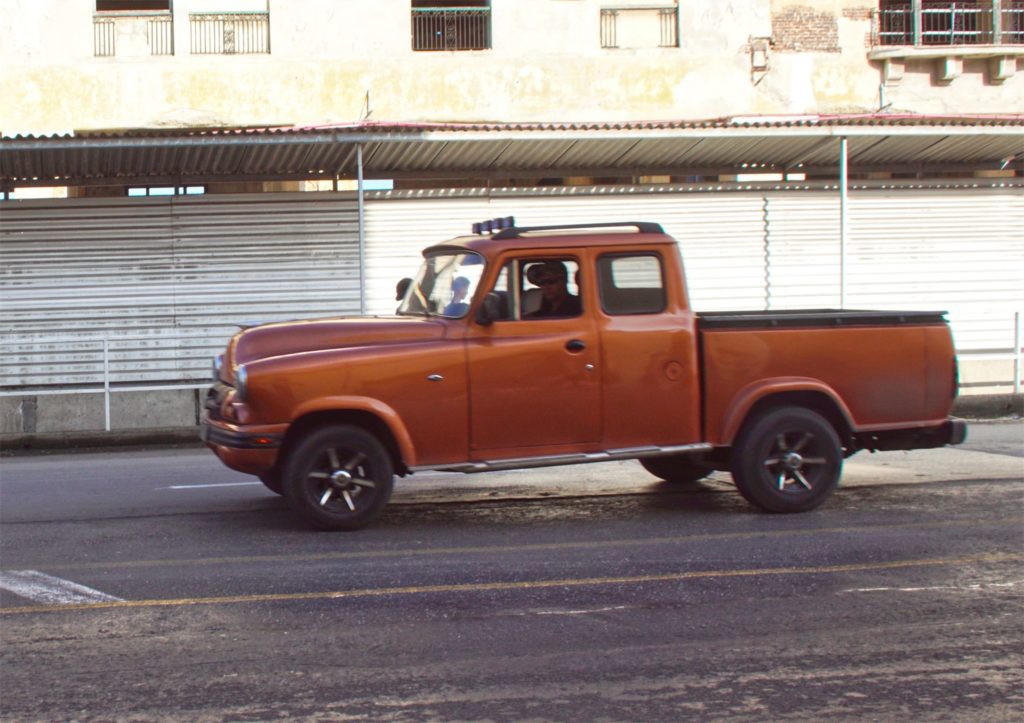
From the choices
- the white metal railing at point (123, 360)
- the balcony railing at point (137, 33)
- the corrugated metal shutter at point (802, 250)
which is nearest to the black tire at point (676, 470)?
the white metal railing at point (123, 360)

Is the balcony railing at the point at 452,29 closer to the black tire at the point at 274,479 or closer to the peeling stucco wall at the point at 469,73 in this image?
the peeling stucco wall at the point at 469,73

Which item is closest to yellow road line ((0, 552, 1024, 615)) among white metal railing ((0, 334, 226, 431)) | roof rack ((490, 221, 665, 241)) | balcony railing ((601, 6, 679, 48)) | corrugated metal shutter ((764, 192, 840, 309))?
roof rack ((490, 221, 665, 241))

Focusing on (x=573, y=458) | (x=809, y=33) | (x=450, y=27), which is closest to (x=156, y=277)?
(x=450, y=27)

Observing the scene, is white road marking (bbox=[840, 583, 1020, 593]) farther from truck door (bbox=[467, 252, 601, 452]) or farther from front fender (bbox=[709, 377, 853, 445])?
truck door (bbox=[467, 252, 601, 452])

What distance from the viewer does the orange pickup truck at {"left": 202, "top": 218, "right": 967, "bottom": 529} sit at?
800 centimetres

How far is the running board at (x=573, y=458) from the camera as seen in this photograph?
8164 mm

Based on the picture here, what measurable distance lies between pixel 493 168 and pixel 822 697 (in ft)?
49.0

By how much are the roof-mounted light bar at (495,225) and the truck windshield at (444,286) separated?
33cm

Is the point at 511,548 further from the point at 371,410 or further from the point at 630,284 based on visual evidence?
the point at 630,284

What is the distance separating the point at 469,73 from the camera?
67.6 ft

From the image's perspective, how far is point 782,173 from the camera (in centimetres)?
1986

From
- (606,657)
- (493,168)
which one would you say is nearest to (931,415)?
(606,657)

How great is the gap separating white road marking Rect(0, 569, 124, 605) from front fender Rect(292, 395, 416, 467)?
1766mm

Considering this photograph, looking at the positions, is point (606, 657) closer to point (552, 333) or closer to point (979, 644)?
point (979, 644)
